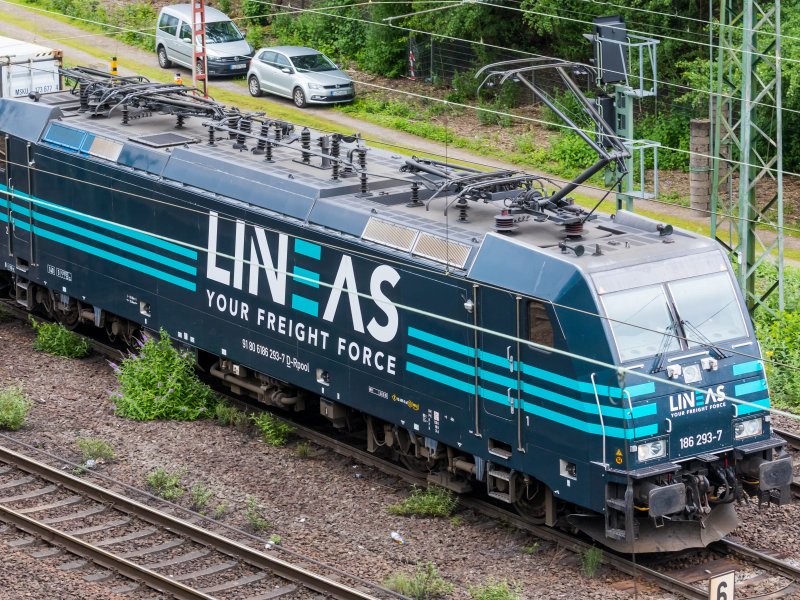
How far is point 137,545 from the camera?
14688 mm

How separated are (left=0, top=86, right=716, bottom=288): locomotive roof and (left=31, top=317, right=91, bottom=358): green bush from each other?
291 cm

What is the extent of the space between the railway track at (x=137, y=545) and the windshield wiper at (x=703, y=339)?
12.8ft

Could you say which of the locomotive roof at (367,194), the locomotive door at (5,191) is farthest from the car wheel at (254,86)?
the locomotive door at (5,191)

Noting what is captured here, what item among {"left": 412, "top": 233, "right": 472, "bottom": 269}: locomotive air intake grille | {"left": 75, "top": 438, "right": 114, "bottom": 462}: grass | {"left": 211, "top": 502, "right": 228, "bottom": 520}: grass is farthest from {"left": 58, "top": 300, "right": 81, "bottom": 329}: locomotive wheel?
{"left": 412, "top": 233, "right": 472, "bottom": 269}: locomotive air intake grille

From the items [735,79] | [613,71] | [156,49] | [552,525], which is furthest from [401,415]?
[156,49]

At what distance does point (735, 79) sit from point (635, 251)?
15.2 m

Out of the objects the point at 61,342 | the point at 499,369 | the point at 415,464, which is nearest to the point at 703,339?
the point at 499,369

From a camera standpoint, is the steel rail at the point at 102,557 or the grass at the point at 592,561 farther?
the grass at the point at 592,561

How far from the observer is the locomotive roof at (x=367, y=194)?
14.2 meters

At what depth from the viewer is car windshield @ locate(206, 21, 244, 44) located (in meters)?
38.2

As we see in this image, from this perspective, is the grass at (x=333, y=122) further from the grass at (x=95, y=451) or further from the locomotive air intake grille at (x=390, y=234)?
the grass at (x=95, y=451)

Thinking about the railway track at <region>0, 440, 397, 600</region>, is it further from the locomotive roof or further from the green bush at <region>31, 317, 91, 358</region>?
the green bush at <region>31, 317, 91, 358</region>

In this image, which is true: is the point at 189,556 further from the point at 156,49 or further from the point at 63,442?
the point at 156,49

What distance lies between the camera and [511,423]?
45.8 ft
